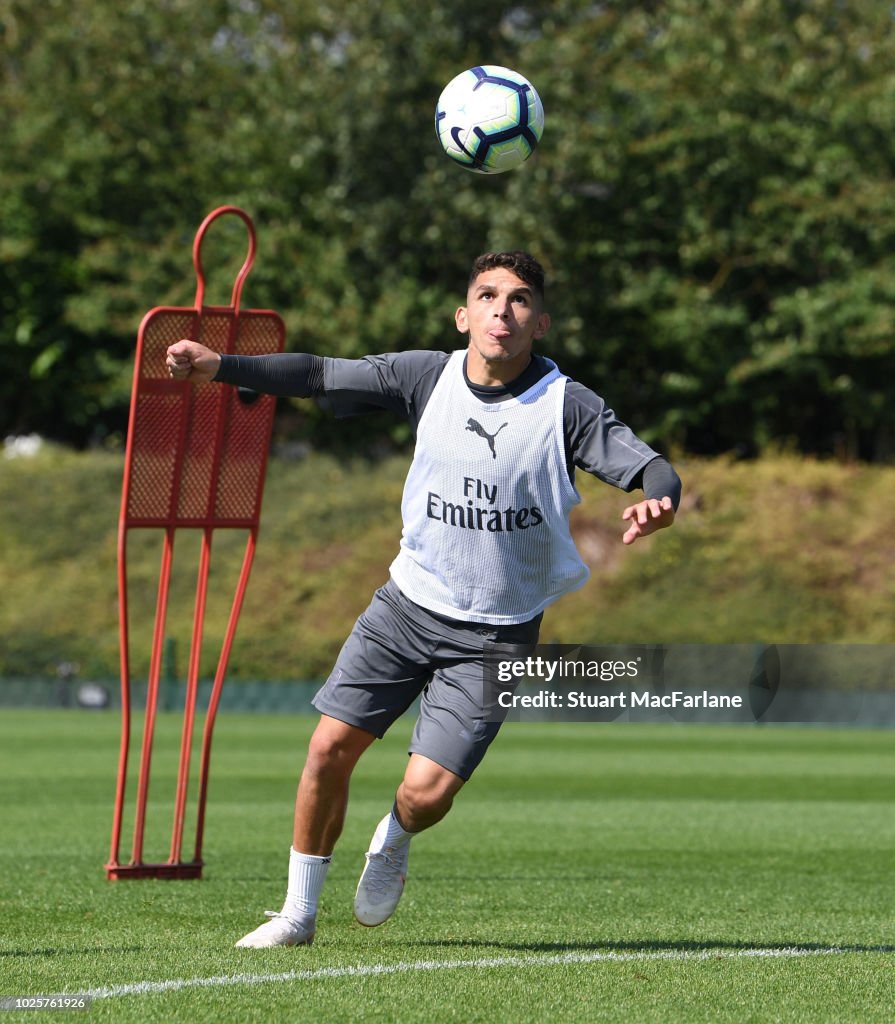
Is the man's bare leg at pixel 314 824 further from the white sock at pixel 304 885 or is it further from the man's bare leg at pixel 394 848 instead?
the man's bare leg at pixel 394 848

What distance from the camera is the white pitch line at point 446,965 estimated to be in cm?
500

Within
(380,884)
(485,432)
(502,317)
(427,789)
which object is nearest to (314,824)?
(380,884)

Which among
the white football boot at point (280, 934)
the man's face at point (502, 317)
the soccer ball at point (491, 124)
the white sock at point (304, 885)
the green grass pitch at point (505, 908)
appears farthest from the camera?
the soccer ball at point (491, 124)

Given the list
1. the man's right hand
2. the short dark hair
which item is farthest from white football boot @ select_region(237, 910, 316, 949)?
the short dark hair

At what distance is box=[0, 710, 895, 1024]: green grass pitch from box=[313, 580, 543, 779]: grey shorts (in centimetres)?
75

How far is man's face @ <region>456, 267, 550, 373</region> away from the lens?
5668 millimetres

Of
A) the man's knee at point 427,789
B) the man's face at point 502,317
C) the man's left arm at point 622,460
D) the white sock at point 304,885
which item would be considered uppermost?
the man's face at point 502,317

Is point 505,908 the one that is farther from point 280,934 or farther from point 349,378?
point 349,378

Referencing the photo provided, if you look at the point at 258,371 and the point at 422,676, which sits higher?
the point at 258,371

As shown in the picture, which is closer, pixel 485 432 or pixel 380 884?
pixel 485 432

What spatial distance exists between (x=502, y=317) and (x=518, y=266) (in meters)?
0.22

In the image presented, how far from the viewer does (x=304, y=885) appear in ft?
19.4

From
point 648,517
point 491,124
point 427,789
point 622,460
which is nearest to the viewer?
point 648,517

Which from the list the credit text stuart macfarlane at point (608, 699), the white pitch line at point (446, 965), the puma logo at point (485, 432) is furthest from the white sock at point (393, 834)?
the puma logo at point (485, 432)
